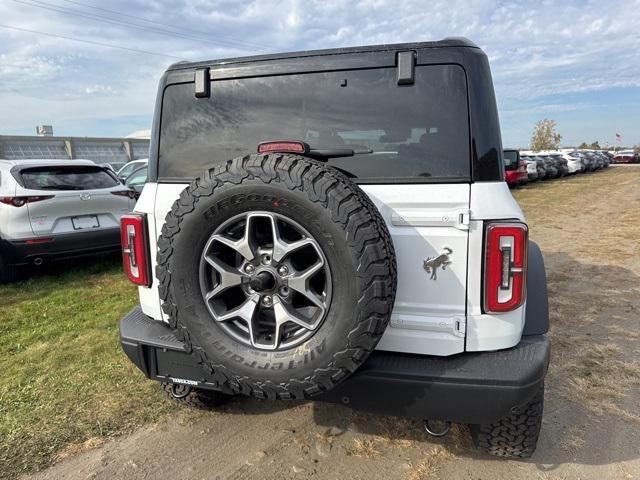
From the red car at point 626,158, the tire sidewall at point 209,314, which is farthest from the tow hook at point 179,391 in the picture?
the red car at point 626,158

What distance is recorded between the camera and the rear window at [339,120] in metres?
2.09

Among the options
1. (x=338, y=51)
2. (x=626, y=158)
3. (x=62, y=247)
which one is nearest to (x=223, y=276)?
(x=338, y=51)

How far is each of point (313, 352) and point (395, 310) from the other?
469 millimetres

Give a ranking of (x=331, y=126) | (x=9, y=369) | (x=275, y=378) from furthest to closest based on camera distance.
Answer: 1. (x=9, y=369)
2. (x=331, y=126)
3. (x=275, y=378)

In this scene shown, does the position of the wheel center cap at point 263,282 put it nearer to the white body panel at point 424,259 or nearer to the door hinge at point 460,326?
the white body panel at point 424,259

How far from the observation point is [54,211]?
5.63m

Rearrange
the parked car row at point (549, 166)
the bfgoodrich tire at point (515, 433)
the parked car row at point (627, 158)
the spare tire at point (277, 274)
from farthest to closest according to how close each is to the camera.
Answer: the parked car row at point (627, 158) < the parked car row at point (549, 166) < the bfgoodrich tire at point (515, 433) < the spare tire at point (277, 274)

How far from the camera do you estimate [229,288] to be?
6.93 ft

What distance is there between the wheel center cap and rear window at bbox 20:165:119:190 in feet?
15.9

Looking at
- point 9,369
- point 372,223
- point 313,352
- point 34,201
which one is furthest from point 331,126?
point 34,201

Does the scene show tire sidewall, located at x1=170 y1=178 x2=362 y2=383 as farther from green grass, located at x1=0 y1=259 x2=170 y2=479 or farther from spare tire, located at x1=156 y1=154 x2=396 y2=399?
green grass, located at x1=0 y1=259 x2=170 y2=479

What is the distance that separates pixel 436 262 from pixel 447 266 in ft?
0.17

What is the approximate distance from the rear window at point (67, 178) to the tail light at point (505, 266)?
18.2 ft

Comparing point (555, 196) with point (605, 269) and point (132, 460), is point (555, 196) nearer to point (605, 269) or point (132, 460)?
point (605, 269)
